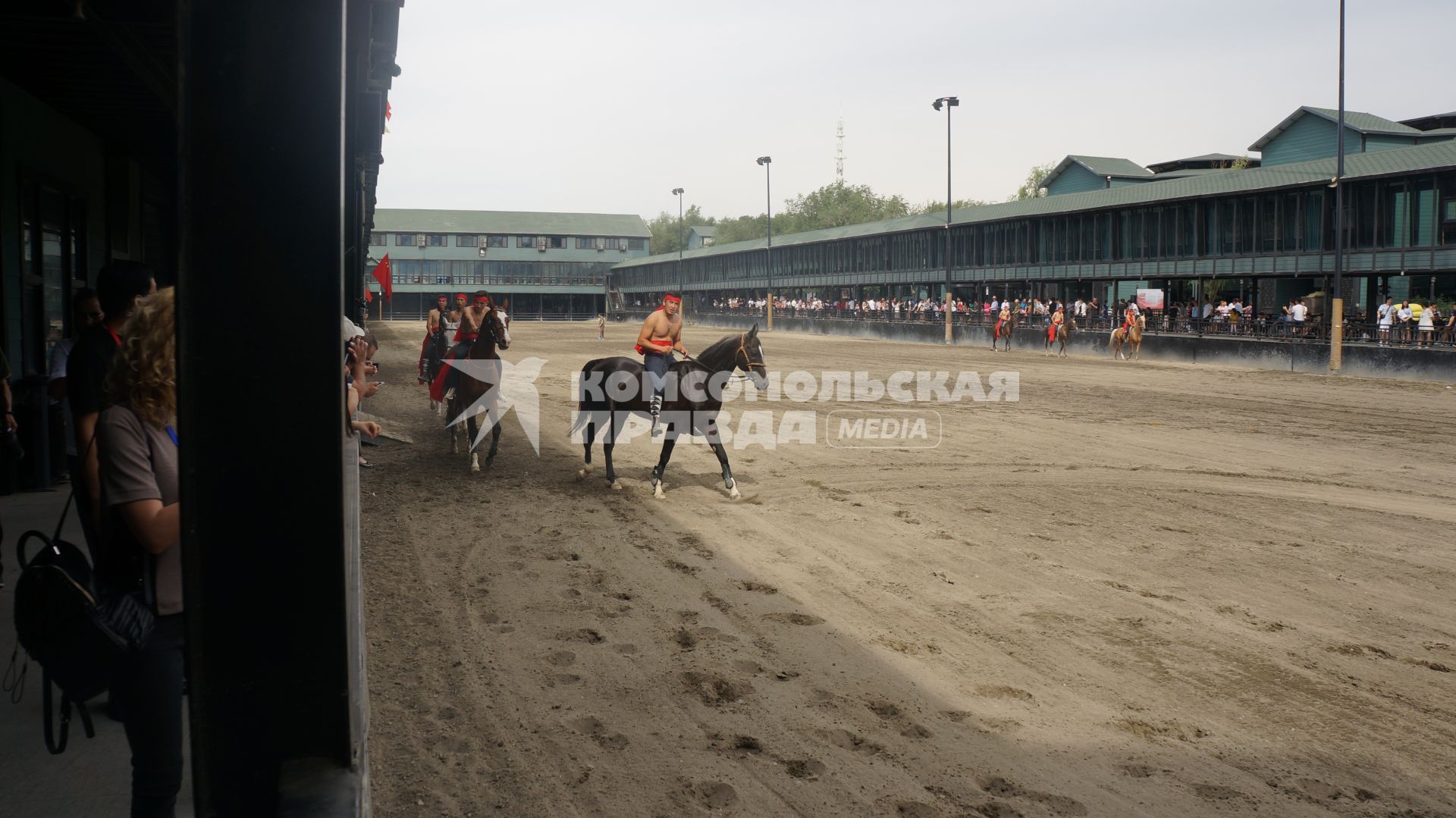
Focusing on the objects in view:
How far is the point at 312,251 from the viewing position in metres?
1.90

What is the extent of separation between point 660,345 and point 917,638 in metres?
5.93

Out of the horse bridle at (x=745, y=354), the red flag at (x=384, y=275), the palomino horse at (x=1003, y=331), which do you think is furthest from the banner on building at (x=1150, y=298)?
the horse bridle at (x=745, y=354)

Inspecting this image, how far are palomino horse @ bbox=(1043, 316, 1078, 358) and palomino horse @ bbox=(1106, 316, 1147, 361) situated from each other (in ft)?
5.82

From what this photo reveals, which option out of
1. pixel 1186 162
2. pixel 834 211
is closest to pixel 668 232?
pixel 834 211

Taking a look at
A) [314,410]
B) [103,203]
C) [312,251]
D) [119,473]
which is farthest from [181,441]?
[103,203]

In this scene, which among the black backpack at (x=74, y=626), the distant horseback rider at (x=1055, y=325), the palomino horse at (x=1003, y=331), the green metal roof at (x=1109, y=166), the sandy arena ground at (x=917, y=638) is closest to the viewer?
the black backpack at (x=74, y=626)

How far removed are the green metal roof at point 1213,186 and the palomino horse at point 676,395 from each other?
2636 centimetres

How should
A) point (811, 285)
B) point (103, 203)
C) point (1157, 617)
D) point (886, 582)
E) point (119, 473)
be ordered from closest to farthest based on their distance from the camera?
point (119, 473), point (1157, 617), point (886, 582), point (103, 203), point (811, 285)

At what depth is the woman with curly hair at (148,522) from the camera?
9.02 ft

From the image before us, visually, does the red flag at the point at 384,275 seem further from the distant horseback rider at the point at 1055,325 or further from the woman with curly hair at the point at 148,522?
the woman with curly hair at the point at 148,522

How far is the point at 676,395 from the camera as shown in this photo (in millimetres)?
11328

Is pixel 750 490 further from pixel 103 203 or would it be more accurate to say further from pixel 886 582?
pixel 103 203

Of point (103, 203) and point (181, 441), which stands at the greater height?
point (103, 203)

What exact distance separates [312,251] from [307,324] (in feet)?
0.43
